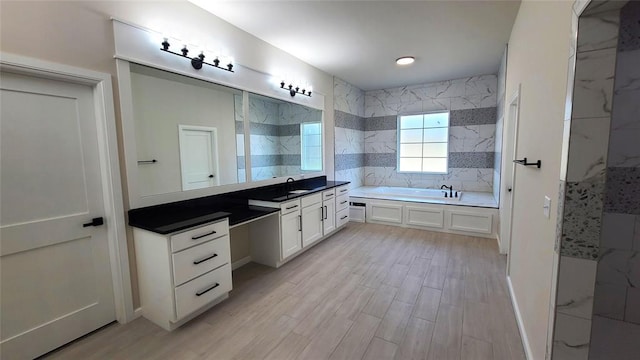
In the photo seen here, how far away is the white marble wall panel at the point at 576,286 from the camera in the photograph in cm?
115

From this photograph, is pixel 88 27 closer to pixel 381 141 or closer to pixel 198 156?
pixel 198 156

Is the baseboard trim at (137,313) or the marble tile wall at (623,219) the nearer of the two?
the marble tile wall at (623,219)

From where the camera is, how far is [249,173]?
3.28 m

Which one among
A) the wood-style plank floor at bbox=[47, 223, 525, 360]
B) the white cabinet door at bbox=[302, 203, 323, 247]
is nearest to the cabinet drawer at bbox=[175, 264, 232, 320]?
the wood-style plank floor at bbox=[47, 223, 525, 360]

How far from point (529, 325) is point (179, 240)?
2.52 metres

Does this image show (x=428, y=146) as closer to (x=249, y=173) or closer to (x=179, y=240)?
(x=249, y=173)

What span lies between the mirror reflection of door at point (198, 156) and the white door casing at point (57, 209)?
709 mm

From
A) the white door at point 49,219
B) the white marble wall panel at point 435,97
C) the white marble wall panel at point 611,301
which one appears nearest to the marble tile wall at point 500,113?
the white marble wall panel at point 435,97

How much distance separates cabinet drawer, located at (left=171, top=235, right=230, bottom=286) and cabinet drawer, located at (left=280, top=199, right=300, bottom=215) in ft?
2.72

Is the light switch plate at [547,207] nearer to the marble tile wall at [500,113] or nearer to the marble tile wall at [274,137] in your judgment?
the marble tile wall at [500,113]

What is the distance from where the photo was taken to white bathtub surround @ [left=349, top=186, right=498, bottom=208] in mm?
4305

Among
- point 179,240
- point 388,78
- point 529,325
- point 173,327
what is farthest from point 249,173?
point 388,78

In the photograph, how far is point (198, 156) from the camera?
2889 millimetres

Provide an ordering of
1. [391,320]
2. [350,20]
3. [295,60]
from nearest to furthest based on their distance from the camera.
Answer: [391,320]
[350,20]
[295,60]
